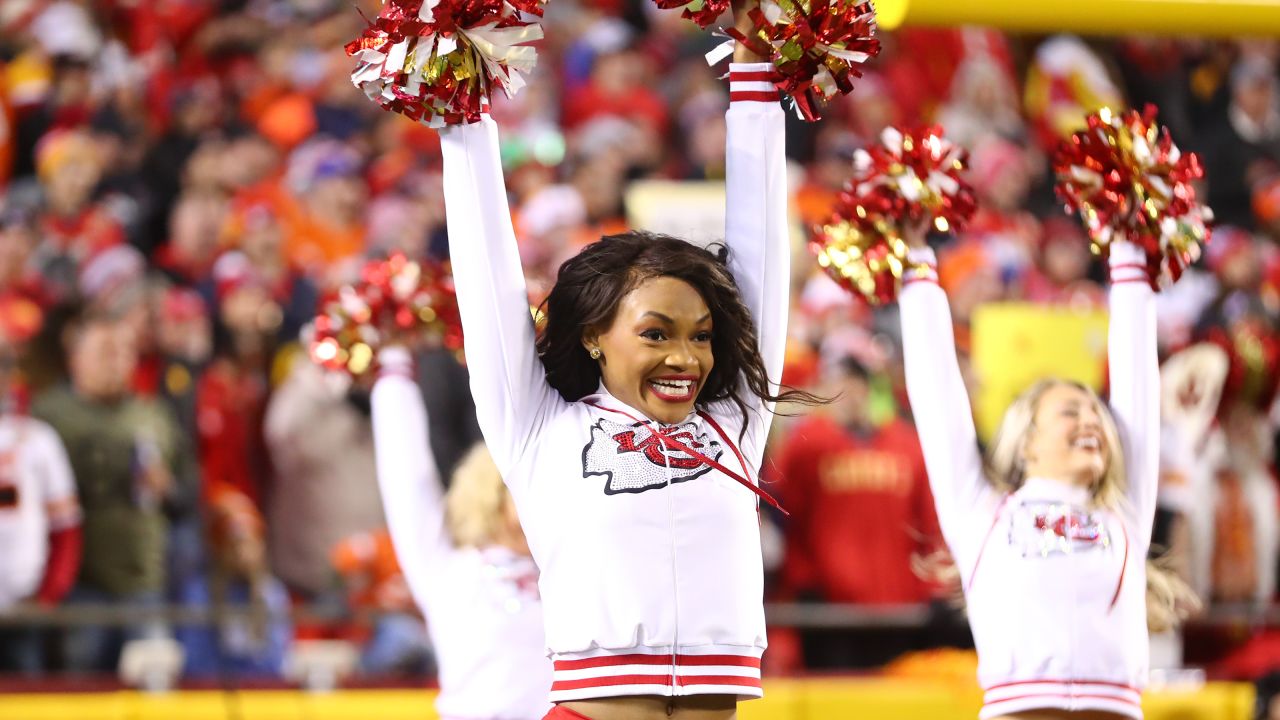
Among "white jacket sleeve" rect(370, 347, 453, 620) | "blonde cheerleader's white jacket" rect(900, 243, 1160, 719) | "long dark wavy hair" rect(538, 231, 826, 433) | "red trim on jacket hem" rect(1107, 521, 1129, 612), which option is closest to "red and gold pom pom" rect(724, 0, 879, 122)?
"long dark wavy hair" rect(538, 231, 826, 433)

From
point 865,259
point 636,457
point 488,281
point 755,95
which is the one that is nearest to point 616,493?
point 636,457

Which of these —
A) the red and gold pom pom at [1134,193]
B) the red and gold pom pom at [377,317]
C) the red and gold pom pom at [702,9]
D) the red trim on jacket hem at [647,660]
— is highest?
the red and gold pom pom at [702,9]

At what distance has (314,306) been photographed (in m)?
7.27

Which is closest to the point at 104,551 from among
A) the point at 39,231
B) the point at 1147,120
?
the point at 39,231

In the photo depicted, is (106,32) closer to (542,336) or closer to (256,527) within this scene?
(256,527)

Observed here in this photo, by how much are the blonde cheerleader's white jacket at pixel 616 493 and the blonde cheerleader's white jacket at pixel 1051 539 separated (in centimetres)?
97

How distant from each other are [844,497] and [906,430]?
401mm

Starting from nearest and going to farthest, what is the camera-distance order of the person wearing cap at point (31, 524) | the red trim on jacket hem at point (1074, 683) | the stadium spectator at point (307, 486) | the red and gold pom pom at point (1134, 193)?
the red trim on jacket hem at point (1074, 683), the red and gold pom pom at point (1134, 193), the person wearing cap at point (31, 524), the stadium spectator at point (307, 486)

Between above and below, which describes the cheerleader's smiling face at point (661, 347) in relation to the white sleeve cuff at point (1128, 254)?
below

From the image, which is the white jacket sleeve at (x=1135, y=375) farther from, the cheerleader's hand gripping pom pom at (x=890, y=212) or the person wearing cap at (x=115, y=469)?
the person wearing cap at (x=115, y=469)

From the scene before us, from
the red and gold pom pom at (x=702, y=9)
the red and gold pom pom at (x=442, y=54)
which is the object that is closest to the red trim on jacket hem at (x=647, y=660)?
the red and gold pom pom at (x=442, y=54)

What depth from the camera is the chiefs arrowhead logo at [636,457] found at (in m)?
3.14

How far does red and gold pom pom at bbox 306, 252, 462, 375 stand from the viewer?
16.1 ft

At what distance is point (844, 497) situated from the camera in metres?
7.01
